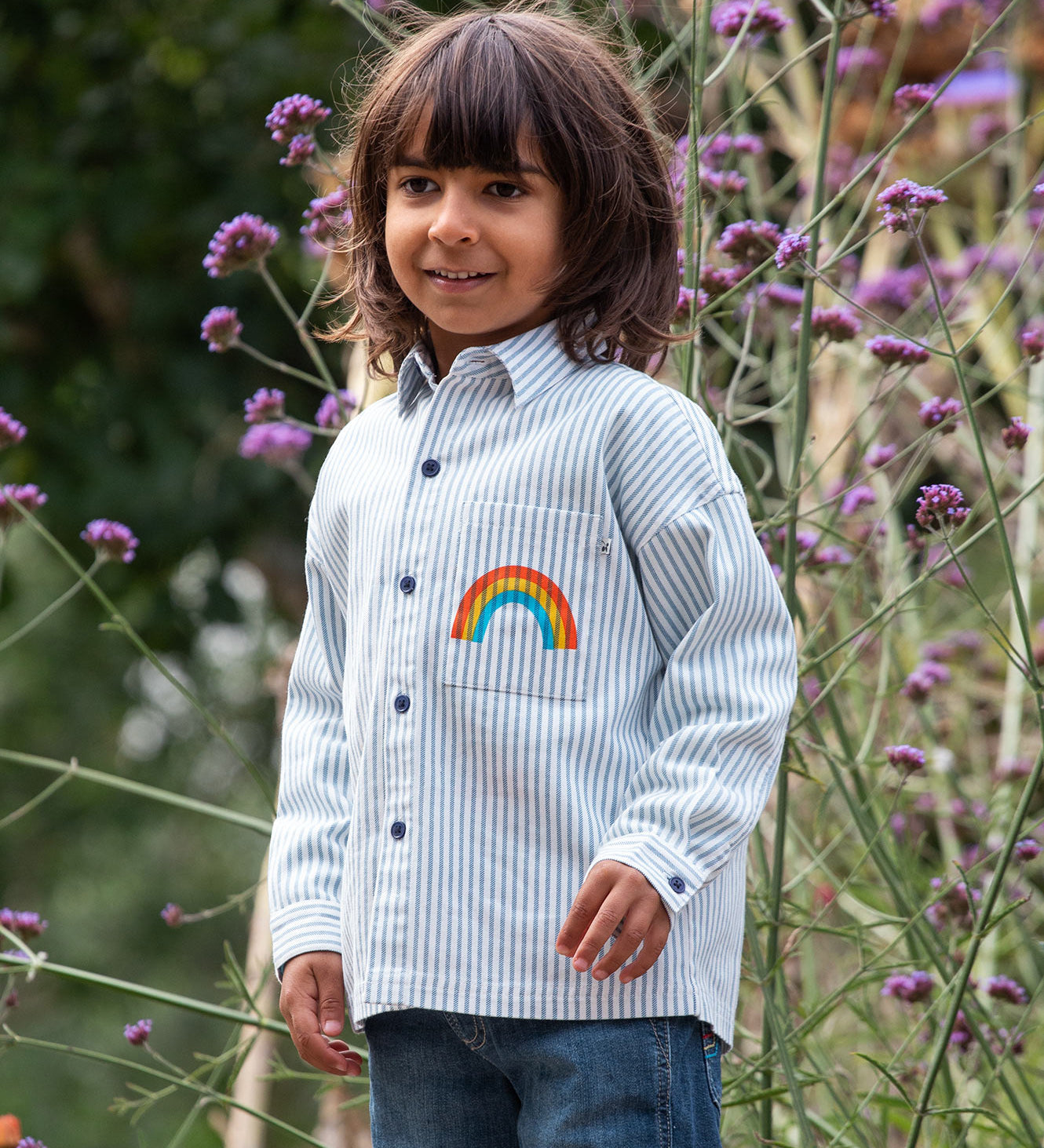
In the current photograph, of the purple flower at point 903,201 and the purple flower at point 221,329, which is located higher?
the purple flower at point 903,201

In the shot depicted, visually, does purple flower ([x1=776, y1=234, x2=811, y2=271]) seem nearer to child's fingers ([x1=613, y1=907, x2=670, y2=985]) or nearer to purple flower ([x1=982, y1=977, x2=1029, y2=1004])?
child's fingers ([x1=613, y1=907, x2=670, y2=985])

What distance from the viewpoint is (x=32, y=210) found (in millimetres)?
2609

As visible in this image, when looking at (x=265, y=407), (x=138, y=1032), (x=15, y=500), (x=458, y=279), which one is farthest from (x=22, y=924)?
(x=458, y=279)

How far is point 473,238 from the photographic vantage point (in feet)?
3.16

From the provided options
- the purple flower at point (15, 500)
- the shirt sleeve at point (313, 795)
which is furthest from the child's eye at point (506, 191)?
the purple flower at point (15, 500)

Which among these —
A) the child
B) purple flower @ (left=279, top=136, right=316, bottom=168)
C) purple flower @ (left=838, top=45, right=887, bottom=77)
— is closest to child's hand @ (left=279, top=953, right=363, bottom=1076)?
the child

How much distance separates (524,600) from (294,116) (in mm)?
634

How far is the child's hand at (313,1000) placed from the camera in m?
0.99

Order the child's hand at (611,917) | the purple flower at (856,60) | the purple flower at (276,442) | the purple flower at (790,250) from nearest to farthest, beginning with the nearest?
the child's hand at (611,917)
the purple flower at (790,250)
the purple flower at (276,442)
the purple flower at (856,60)

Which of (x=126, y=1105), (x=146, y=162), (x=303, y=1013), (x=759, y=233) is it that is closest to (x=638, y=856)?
(x=303, y=1013)

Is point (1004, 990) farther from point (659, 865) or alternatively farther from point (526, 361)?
point (526, 361)

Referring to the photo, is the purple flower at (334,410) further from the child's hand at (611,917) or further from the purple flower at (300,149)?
the child's hand at (611,917)

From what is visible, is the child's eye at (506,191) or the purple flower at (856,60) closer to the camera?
the child's eye at (506,191)

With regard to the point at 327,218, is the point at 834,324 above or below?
below
